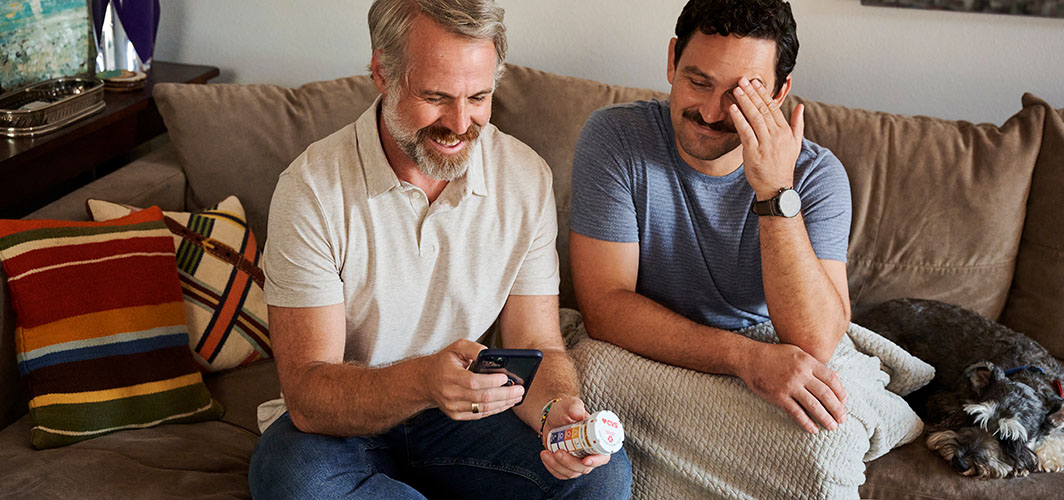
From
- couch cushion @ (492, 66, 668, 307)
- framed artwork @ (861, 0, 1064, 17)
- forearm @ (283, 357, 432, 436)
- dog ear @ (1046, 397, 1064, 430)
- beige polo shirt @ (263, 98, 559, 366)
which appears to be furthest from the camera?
framed artwork @ (861, 0, 1064, 17)

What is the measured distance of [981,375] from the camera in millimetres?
1801

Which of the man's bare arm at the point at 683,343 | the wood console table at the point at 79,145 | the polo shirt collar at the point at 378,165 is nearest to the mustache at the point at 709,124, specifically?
the man's bare arm at the point at 683,343

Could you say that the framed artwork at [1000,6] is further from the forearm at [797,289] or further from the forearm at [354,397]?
the forearm at [354,397]

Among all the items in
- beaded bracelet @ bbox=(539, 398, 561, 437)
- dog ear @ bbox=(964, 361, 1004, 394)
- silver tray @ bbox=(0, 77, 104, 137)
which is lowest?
dog ear @ bbox=(964, 361, 1004, 394)

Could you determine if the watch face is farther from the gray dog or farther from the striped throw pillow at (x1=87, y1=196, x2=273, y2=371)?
the striped throw pillow at (x1=87, y1=196, x2=273, y2=371)

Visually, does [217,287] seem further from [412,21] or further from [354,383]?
[412,21]

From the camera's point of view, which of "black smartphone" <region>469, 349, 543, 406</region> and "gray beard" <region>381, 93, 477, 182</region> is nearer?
"black smartphone" <region>469, 349, 543, 406</region>

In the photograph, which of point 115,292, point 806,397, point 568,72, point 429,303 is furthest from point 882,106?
point 115,292

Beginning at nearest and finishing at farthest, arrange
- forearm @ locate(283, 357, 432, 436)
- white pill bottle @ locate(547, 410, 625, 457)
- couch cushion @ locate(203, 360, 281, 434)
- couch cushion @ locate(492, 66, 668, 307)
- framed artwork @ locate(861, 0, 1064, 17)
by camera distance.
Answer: white pill bottle @ locate(547, 410, 625, 457) < forearm @ locate(283, 357, 432, 436) < couch cushion @ locate(203, 360, 281, 434) < couch cushion @ locate(492, 66, 668, 307) < framed artwork @ locate(861, 0, 1064, 17)

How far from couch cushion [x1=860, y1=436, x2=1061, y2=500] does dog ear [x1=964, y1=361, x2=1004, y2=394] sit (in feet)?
0.54

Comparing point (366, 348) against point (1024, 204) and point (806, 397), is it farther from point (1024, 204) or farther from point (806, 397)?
point (1024, 204)

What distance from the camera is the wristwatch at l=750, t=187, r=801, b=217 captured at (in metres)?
1.63

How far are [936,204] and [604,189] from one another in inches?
33.4

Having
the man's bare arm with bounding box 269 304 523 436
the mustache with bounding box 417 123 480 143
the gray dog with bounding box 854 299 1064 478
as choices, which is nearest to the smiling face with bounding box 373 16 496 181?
the mustache with bounding box 417 123 480 143
